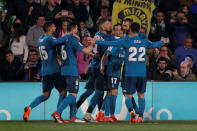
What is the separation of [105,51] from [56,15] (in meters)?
4.45

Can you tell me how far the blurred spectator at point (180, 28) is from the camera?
19.1 m

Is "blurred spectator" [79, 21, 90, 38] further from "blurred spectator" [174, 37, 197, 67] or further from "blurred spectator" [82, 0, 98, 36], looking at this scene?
"blurred spectator" [174, 37, 197, 67]

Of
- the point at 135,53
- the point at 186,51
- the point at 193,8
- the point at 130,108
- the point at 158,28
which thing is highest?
the point at 193,8

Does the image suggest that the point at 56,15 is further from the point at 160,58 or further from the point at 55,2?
the point at 160,58

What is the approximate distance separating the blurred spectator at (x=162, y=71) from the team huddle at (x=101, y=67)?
69.8 inches

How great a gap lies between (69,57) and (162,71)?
13.0ft

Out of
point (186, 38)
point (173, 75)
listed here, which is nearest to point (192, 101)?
point (173, 75)

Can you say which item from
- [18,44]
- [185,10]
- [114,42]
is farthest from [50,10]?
[114,42]

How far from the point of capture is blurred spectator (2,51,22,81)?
17.7 meters

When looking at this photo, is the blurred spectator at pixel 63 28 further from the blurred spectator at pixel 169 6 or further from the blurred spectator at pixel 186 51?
the blurred spectator at pixel 169 6

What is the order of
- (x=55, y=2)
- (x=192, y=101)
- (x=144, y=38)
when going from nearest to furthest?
1. (x=144, y=38)
2. (x=192, y=101)
3. (x=55, y=2)

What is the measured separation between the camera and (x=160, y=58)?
57.0 ft

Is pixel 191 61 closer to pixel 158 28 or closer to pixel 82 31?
pixel 158 28

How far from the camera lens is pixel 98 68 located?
15.2 m
